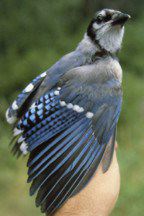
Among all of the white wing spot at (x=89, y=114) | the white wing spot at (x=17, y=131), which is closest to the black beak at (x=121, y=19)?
the white wing spot at (x=89, y=114)

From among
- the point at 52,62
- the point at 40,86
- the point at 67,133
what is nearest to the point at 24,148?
the point at 67,133

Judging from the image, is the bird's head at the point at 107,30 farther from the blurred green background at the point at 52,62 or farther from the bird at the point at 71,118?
the blurred green background at the point at 52,62

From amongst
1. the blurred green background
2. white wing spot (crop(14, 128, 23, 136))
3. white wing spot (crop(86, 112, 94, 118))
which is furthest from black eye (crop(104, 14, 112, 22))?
the blurred green background

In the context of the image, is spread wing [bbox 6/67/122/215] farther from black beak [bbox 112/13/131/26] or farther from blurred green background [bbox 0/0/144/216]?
blurred green background [bbox 0/0/144/216]

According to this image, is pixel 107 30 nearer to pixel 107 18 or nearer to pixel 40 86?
pixel 107 18

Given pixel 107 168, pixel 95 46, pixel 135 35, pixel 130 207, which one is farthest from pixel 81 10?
pixel 107 168

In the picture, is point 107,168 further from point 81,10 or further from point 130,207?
point 81,10
